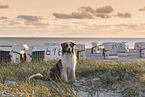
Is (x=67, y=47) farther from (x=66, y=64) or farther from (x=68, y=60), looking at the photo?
(x=66, y=64)

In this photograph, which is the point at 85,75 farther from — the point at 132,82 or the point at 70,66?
the point at 132,82

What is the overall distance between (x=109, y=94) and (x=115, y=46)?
43.1 ft

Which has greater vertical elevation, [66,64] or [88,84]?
[66,64]

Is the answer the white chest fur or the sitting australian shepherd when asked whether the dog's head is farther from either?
the white chest fur

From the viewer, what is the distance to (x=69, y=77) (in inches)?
307

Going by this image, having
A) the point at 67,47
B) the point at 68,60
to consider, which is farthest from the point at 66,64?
the point at 67,47

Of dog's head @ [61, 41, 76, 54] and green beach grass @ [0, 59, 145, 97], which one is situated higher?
dog's head @ [61, 41, 76, 54]

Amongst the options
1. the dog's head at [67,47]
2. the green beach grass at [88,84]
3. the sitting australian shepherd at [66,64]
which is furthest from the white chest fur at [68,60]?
the green beach grass at [88,84]

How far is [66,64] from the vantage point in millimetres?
7469

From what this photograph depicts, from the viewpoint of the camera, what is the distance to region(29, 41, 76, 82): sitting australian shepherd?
7.21 m

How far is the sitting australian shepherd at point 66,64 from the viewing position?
23.7ft

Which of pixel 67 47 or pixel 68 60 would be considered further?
pixel 68 60

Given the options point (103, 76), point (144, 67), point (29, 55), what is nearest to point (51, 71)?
point (103, 76)

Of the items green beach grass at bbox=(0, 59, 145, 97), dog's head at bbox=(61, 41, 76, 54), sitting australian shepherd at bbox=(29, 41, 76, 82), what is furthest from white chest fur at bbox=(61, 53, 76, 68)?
green beach grass at bbox=(0, 59, 145, 97)
